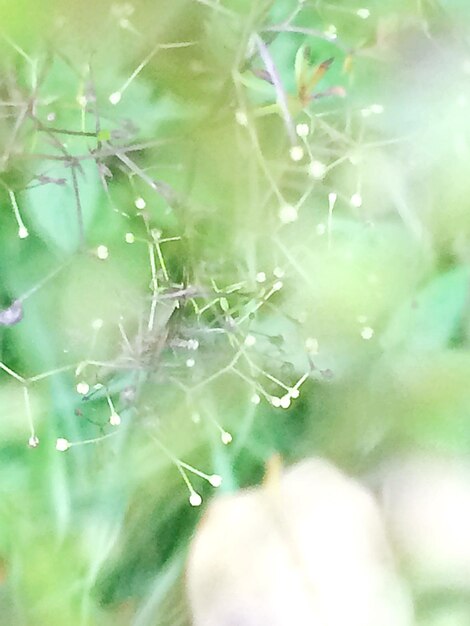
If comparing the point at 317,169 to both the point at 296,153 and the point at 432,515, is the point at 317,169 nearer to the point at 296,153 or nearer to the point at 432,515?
the point at 296,153

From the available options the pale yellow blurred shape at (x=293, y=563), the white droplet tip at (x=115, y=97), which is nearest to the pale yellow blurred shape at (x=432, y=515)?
the pale yellow blurred shape at (x=293, y=563)

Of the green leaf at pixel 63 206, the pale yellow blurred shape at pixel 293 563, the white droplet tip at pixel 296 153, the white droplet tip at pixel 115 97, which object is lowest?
the pale yellow blurred shape at pixel 293 563

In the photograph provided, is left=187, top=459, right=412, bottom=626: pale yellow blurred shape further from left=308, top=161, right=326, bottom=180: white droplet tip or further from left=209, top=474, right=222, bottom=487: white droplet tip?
left=308, top=161, right=326, bottom=180: white droplet tip

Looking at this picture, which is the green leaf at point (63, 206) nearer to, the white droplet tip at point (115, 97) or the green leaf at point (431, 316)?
the white droplet tip at point (115, 97)

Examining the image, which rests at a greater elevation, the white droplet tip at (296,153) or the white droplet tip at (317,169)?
the white droplet tip at (296,153)

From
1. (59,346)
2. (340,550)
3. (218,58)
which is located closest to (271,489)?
(340,550)

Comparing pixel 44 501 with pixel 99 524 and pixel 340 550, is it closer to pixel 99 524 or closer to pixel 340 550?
pixel 99 524
